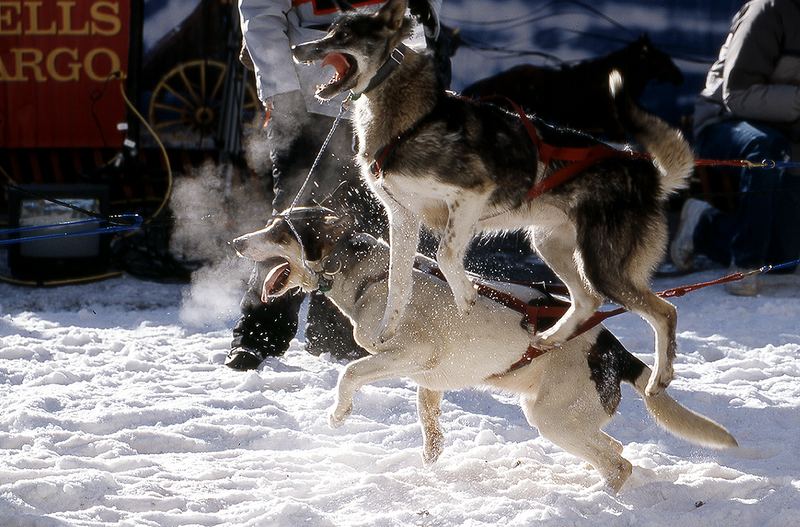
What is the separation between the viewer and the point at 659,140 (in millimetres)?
3607

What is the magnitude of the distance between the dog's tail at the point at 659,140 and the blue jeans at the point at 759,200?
3135 mm

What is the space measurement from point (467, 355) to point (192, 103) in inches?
177

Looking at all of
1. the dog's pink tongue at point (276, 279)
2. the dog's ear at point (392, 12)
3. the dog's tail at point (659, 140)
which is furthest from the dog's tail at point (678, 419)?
the dog's ear at point (392, 12)

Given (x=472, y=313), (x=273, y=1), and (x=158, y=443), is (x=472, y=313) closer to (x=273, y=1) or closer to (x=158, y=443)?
(x=158, y=443)

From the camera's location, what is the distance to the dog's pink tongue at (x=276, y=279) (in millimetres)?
3980

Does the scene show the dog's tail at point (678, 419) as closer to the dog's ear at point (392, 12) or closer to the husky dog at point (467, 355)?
the husky dog at point (467, 355)

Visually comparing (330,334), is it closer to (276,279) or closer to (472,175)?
(276,279)

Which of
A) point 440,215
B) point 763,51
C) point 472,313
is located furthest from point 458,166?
point 763,51

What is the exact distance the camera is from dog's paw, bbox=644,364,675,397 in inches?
144

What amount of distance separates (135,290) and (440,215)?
3.93 m

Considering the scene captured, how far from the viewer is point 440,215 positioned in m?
3.54

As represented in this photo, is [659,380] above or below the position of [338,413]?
above

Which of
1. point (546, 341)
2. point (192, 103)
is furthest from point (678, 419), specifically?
point (192, 103)

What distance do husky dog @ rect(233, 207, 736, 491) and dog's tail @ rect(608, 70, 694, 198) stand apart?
24.9 inches
